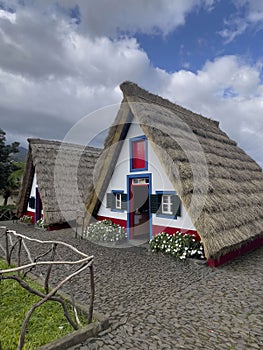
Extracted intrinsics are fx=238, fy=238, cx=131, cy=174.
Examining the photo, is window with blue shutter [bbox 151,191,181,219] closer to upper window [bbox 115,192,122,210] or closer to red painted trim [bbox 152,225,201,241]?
red painted trim [bbox 152,225,201,241]

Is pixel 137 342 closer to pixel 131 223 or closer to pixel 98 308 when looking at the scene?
pixel 98 308

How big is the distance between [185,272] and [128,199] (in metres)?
3.81

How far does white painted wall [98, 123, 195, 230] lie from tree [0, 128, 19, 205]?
9.74 metres

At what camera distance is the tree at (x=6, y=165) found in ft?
53.7

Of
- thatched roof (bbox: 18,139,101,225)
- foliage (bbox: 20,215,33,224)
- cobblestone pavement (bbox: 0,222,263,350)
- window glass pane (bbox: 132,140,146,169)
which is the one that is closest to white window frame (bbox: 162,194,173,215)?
window glass pane (bbox: 132,140,146,169)

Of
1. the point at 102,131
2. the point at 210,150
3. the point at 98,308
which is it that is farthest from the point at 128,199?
the point at 98,308

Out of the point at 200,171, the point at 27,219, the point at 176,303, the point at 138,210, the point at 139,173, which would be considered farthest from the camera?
the point at 27,219

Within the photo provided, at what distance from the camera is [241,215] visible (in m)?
6.95

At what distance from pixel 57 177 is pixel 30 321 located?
382 inches

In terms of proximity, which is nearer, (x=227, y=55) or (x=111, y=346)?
(x=111, y=346)

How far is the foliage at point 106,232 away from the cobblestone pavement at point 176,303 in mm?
1790

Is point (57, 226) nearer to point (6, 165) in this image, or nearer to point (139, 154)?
point (139, 154)

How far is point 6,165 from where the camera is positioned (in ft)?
54.7

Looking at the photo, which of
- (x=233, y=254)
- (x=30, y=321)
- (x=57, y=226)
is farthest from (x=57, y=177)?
(x=30, y=321)
